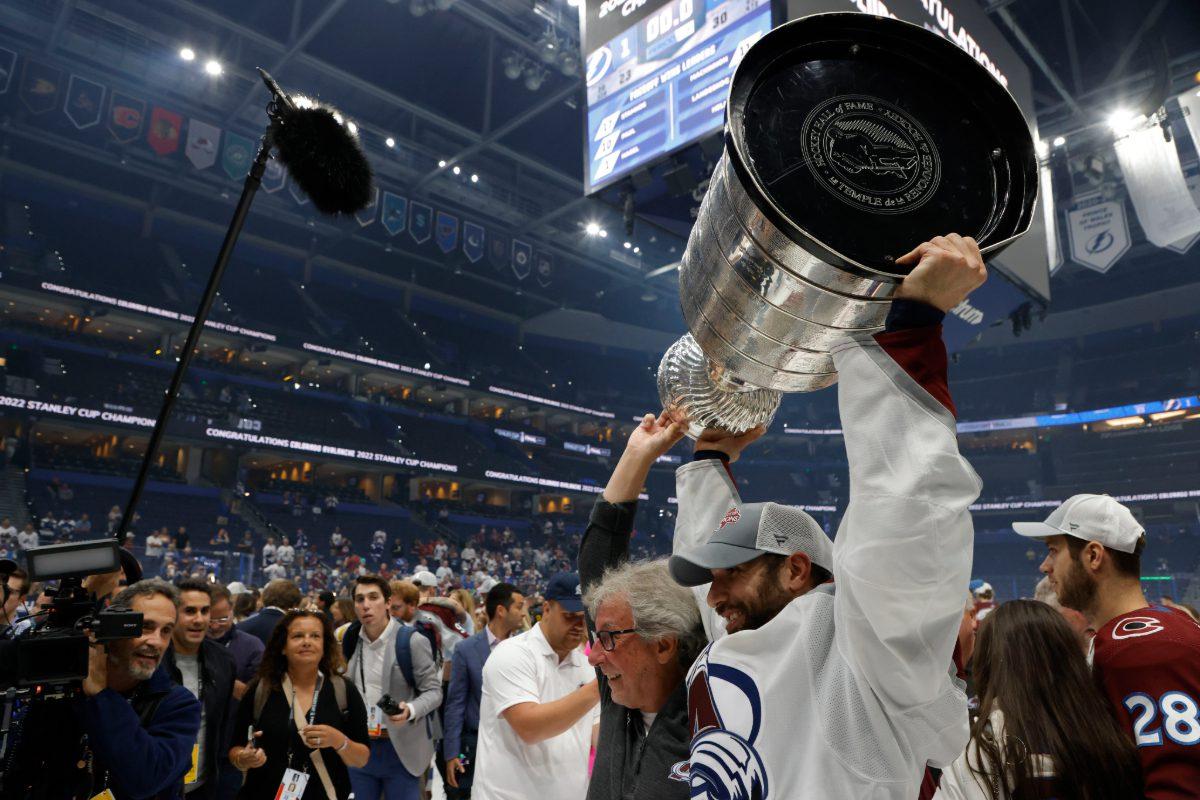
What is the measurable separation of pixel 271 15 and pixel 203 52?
2122mm

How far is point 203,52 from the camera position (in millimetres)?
18438

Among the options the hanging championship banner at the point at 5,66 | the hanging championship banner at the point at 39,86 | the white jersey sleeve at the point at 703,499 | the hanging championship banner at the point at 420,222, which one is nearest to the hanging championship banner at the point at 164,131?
the hanging championship banner at the point at 39,86

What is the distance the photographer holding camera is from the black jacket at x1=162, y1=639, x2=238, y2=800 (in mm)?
815

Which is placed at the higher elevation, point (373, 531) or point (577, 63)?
point (577, 63)

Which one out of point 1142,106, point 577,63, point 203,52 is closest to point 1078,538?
point 1142,106

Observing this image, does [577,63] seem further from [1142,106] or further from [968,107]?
[968,107]

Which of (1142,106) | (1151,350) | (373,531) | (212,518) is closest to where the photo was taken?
(1142,106)

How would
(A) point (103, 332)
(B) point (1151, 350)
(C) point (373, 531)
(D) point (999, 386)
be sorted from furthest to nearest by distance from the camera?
(D) point (999, 386), (B) point (1151, 350), (C) point (373, 531), (A) point (103, 332)

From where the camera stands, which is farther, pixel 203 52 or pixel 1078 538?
pixel 203 52

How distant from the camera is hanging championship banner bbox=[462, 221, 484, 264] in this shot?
25.5 m

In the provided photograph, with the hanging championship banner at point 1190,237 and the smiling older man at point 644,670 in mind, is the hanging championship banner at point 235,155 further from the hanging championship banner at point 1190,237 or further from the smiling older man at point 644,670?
the smiling older man at point 644,670

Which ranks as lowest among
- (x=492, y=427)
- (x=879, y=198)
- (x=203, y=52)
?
(x=879, y=198)

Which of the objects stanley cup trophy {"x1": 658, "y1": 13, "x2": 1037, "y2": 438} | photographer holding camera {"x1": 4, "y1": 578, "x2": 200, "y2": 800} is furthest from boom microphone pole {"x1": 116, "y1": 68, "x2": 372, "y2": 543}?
stanley cup trophy {"x1": 658, "y1": 13, "x2": 1037, "y2": 438}

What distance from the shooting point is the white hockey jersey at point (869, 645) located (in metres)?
0.89
